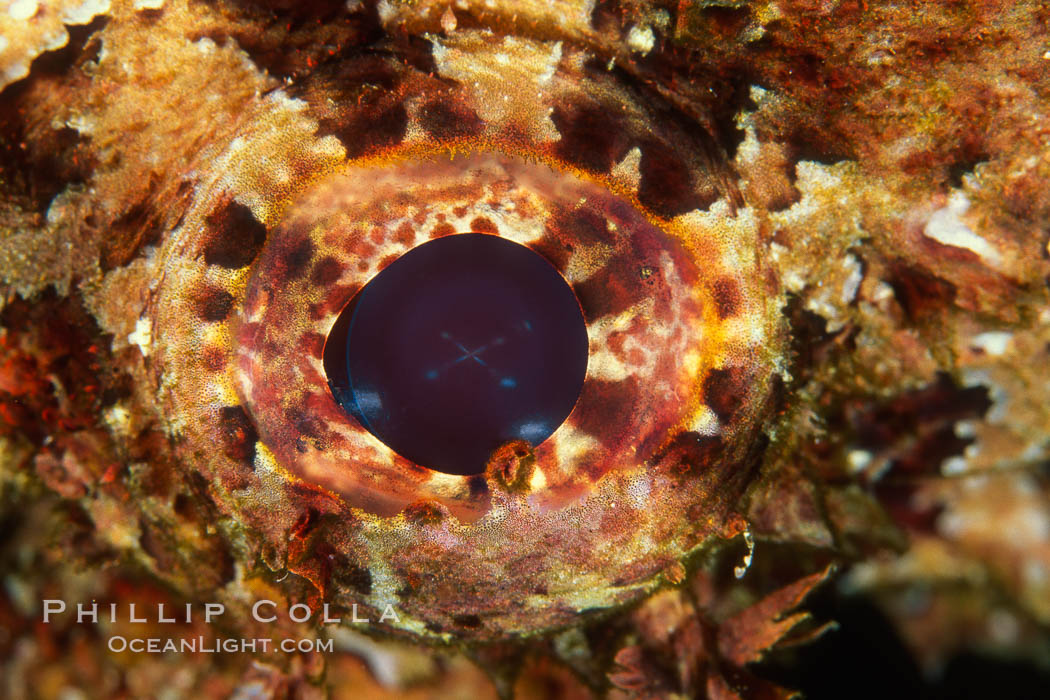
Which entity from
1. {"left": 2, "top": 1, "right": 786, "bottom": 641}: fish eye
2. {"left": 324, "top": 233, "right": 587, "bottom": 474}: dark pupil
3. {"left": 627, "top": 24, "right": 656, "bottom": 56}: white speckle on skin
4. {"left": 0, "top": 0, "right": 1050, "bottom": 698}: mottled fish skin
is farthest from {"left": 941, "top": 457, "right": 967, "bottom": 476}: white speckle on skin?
{"left": 627, "top": 24, "right": 656, "bottom": 56}: white speckle on skin

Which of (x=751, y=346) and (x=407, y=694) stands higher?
(x=751, y=346)

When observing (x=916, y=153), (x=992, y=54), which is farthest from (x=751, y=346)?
(x=992, y=54)

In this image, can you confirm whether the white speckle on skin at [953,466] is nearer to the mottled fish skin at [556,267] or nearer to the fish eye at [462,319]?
the mottled fish skin at [556,267]

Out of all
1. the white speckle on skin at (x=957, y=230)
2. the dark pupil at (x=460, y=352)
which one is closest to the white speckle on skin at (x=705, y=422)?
the dark pupil at (x=460, y=352)

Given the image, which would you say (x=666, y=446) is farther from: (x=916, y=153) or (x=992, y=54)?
(x=992, y=54)

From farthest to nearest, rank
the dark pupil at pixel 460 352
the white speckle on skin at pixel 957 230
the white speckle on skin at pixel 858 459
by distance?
1. the white speckle on skin at pixel 858 459
2. the dark pupil at pixel 460 352
3. the white speckle on skin at pixel 957 230

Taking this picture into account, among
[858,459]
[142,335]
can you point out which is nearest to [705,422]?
[858,459]

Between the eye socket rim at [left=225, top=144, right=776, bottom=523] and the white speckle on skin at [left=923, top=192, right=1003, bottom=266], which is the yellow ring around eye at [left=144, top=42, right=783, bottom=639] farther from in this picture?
the white speckle on skin at [left=923, top=192, right=1003, bottom=266]
